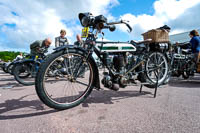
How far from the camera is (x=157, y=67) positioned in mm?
2439

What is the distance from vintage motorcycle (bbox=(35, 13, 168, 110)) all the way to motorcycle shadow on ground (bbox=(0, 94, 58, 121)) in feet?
0.76

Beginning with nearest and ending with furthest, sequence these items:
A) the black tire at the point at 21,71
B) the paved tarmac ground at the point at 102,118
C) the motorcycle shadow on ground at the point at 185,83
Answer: the paved tarmac ground at the point at 102,118, the black tire at the point at 21,71, the motorcycle shadow on ground at the point at 185,83

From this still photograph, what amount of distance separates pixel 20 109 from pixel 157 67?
256 cm

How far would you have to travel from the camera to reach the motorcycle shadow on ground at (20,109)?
1.46m

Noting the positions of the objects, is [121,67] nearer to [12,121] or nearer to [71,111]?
[71,111]

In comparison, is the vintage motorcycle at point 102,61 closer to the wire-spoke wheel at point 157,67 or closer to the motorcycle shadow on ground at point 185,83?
the wire-spoke wheel at point 157,67

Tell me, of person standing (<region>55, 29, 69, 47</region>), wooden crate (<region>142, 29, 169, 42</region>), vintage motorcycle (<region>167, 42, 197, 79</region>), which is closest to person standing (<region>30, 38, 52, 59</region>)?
person standing (<region>55, 29, 69, 47</region>)

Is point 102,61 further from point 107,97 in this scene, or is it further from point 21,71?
point 21,71

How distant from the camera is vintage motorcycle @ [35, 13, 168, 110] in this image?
63.1 inches

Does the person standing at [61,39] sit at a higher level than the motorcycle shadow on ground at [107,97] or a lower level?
higher

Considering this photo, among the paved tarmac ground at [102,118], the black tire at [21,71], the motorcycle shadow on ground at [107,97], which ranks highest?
the black tire at [21,71]

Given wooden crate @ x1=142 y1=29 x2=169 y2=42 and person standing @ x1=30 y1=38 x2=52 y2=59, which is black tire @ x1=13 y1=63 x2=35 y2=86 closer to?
person standing @ x1=30 y1=38 x2=52 y2=59

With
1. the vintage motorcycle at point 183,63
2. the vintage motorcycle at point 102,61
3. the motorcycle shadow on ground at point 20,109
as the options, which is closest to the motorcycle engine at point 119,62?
the vintage motorcycle at point 102,61

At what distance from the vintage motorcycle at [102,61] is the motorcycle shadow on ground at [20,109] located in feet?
0.76
